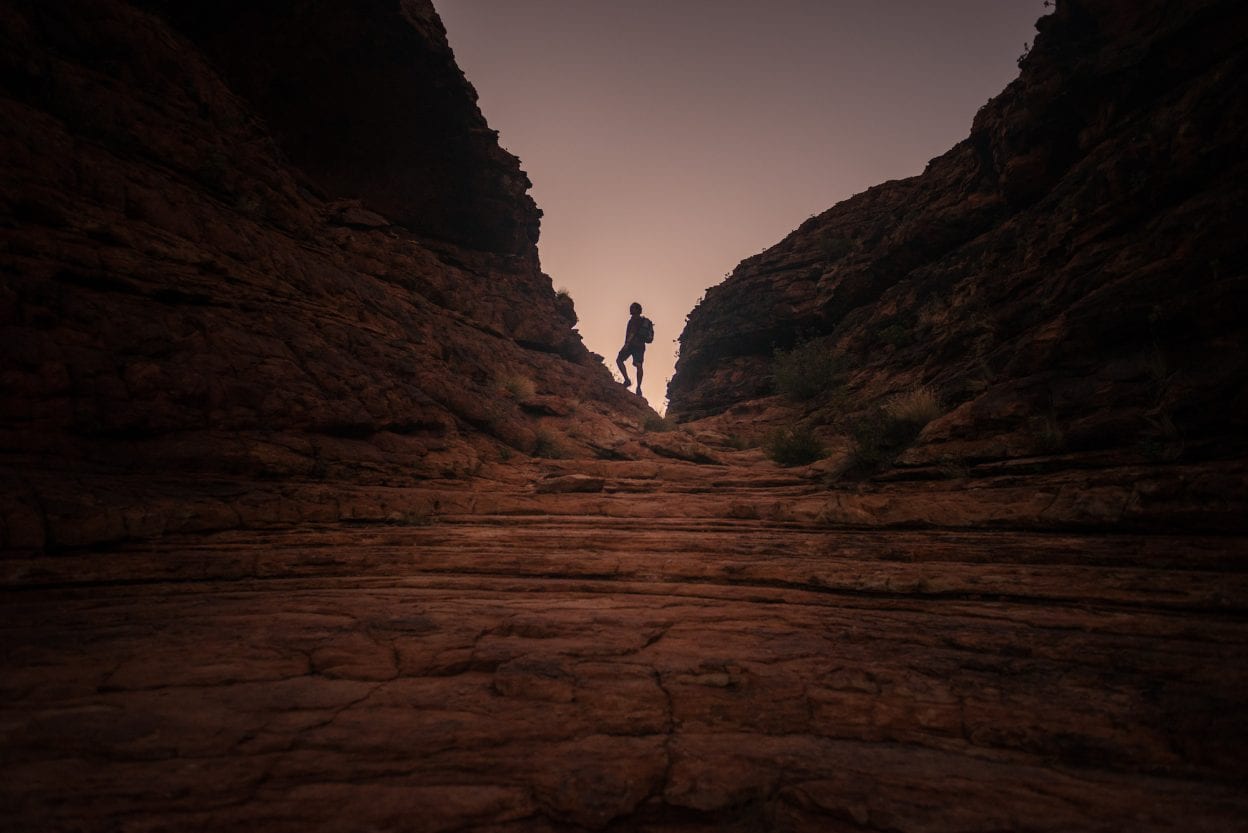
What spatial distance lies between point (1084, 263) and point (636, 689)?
10.5m

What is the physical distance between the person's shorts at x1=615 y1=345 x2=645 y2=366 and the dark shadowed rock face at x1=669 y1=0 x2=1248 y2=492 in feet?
95.7

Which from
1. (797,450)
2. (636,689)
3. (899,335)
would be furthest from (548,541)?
(899,335)

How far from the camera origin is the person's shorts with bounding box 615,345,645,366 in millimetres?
46062

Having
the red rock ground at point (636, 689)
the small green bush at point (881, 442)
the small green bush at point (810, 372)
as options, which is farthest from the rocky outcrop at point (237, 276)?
the small green bush at point (881, 442)

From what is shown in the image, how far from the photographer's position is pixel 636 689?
3.55 metres

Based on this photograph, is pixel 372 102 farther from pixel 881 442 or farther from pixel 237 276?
pixel 881 442

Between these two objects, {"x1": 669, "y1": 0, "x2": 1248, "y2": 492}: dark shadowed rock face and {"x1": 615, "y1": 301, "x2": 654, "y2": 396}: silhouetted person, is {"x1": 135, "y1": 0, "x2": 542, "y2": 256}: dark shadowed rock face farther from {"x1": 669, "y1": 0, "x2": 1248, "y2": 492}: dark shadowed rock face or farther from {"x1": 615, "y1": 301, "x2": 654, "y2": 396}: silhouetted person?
{"x1": 615, "y1": 301, "x2": 654, "y2": 396}: silhouetted person

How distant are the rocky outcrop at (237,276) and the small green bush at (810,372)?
660cm

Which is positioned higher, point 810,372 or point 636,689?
point 810,372

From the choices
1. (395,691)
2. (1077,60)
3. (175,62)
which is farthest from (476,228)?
(395,691)

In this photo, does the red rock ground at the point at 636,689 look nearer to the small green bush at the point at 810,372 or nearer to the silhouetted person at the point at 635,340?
the small green bush at the point at 810,372

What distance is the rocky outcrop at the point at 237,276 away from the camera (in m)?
6.18

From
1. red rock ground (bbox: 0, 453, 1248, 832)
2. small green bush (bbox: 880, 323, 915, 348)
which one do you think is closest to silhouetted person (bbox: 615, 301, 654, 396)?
small green bush (bbox: 880, 323, 915, 348)

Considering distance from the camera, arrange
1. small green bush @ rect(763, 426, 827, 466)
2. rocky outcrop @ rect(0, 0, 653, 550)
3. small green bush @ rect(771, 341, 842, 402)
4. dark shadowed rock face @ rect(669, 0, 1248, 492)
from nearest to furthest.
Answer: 1. dark shadowed rock face @ rect(669, 0, 1248, 492)
2. rocky outcrop @ rect(0, 0, 653, 550)
3. small green bush @ rect(763, 426, 827, 466)
4. small green bush @ rect(771, 341, 842, 402)
